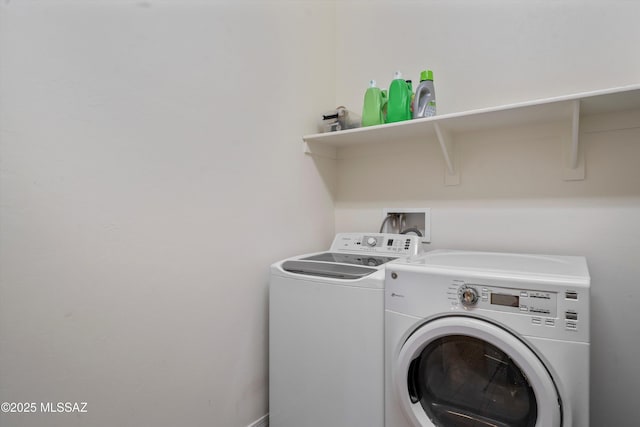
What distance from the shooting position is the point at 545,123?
1507mm

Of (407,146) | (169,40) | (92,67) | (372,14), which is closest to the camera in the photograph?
(92,67)

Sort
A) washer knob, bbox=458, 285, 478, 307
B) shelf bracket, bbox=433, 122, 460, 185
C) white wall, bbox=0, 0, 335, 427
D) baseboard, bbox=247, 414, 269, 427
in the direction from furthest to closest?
shelf bracket, bbox=433, 122, 460, 185 → baseboard, bbox=247, 414, 269, 427 → washer knob, bbox=458, 285, 478, 307 → white wall, bbox=0, 0, 335, 427

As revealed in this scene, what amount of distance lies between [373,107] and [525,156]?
800 mm

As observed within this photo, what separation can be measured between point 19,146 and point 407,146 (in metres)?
1.72

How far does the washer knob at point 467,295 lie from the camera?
1.01m

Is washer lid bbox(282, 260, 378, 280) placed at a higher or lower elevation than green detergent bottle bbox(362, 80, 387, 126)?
lower

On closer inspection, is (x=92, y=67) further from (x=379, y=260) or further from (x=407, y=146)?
(x=407, y=146)

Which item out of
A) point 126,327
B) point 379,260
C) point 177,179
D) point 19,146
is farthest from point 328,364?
point 19,146

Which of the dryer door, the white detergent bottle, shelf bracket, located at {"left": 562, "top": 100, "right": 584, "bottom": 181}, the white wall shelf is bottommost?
the dryer door

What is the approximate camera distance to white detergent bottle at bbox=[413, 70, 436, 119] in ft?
5.15

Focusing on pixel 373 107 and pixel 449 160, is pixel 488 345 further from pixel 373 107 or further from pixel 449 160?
pixel 373 107

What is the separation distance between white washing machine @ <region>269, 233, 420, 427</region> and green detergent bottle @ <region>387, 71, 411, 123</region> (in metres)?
0.74

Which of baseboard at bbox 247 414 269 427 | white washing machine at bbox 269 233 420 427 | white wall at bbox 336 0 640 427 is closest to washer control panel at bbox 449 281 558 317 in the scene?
white washing machine at bbox 269 233 420 427

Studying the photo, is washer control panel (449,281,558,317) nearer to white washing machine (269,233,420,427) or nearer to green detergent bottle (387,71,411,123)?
white washing machine (269,233,420,427)
